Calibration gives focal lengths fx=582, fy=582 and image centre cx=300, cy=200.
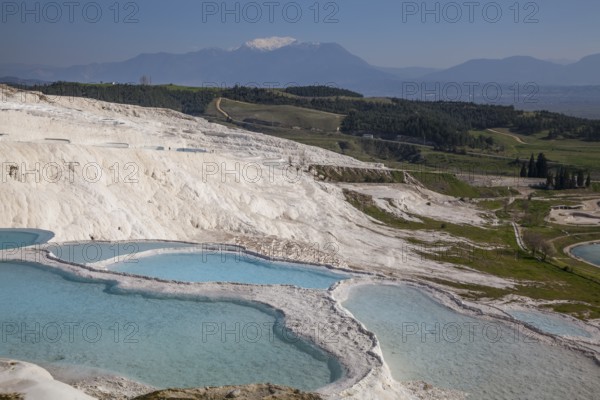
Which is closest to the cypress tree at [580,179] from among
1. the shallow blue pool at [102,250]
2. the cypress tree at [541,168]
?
the cypress tree at [541,168]

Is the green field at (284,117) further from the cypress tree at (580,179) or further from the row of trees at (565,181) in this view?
the cypress tree at (580,179)

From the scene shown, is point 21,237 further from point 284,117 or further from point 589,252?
point 284,117

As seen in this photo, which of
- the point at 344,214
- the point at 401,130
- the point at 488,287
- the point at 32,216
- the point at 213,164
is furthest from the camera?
the point at 401,130

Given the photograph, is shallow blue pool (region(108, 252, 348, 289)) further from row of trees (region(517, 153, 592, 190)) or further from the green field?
the green field

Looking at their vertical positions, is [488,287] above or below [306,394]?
below

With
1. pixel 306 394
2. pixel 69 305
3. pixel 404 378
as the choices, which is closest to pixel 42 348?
pixel 69 305

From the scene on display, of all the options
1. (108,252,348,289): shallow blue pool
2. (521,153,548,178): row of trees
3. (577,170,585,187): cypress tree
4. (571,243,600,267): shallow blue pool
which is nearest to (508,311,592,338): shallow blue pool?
(108,252,348,289): shallow blue pool

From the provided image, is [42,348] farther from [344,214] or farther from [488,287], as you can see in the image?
[344,214]

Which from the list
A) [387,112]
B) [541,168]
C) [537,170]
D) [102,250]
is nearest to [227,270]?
[102,250]
